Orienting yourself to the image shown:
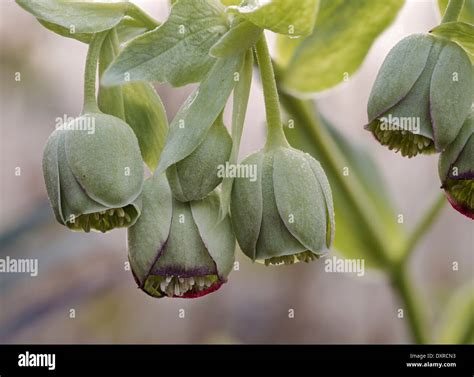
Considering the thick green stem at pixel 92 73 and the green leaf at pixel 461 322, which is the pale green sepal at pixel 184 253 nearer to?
the thick green stem at pixel 92 73

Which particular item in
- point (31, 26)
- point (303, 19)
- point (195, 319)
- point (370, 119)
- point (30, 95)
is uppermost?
point (31, 26)

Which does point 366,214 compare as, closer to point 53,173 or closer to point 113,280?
point 53,173

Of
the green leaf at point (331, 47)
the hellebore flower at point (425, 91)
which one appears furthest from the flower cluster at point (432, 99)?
→ the green leaf at point (331, 47)

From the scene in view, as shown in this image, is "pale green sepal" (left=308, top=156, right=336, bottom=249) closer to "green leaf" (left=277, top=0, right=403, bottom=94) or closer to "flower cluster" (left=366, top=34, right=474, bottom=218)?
"flower cluster" (left=366, top=34, right=474, bottom=218)

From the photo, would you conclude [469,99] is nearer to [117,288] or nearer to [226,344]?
[226,344]

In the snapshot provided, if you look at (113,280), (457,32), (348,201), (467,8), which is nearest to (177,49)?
(457,32)

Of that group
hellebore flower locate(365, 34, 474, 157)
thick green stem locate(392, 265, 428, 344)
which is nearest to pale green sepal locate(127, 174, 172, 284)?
hellebore flower locate(365, 34, 474, 157)
